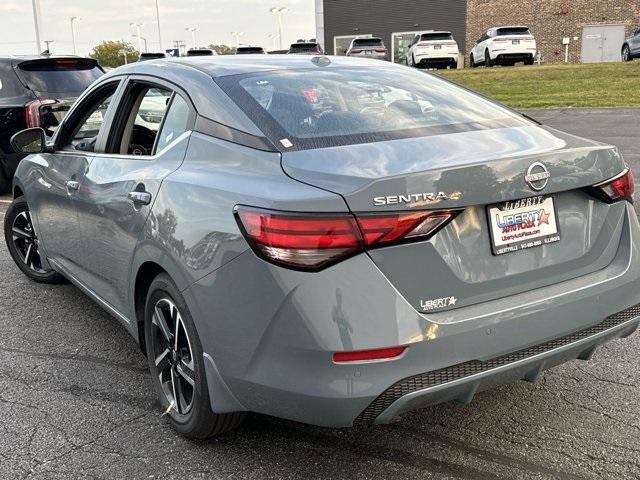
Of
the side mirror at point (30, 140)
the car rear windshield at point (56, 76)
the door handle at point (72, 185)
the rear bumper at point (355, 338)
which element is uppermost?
the car rear windshield at point (56, 76)

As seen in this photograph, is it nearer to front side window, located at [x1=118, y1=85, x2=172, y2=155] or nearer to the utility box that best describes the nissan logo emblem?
front side window, located at [x1=118, y1=85, x2=172, y2=155]

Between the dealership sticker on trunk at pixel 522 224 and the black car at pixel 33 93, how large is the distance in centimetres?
699

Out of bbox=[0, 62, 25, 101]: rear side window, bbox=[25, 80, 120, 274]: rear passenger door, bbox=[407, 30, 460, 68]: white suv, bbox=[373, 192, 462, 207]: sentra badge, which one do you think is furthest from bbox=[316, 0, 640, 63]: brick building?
bbox=[373, 192, 462, 207]: sentra badge

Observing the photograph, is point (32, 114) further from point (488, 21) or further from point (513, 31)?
point (488, 21)

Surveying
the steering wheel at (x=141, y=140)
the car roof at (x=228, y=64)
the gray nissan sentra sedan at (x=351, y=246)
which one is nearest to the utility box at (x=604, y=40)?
the car roof at (x=228, y=64)

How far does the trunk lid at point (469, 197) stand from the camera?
2312mm

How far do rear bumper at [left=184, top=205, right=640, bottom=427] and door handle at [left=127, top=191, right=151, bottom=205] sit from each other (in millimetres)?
574

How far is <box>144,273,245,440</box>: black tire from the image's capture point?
9.10ft

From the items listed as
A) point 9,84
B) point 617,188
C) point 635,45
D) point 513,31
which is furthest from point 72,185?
point 635,45

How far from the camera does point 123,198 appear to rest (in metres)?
3.27

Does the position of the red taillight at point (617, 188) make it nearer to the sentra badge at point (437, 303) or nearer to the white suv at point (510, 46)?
the sentra badge at point (437, 303)

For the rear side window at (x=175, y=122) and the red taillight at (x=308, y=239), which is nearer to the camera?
the red taillight at (x=308, y=239)

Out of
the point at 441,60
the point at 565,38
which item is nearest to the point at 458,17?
the point at 565,38

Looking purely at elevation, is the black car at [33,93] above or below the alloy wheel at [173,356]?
above
